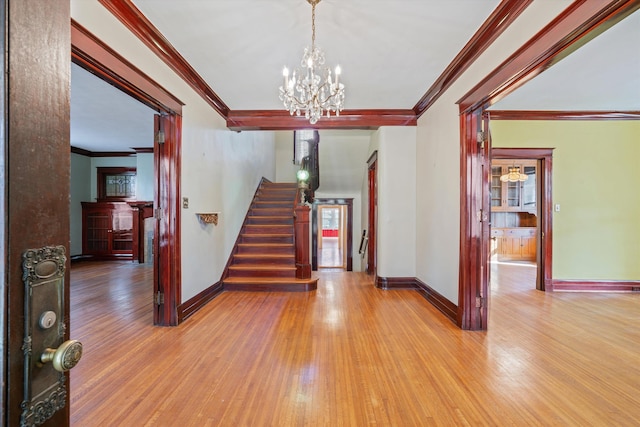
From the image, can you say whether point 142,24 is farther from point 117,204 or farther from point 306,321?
point 117,204

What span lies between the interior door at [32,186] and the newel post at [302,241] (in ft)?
13.0

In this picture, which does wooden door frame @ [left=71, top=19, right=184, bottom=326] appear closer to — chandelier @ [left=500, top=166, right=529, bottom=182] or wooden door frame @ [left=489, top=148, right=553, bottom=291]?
wooden door frame @ [left=489, top=148, right=553, bottom=291]

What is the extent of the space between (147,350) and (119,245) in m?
6.45

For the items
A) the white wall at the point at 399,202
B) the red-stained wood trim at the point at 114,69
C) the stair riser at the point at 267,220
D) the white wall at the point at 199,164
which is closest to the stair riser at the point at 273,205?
the stair riser at the point at 267,220

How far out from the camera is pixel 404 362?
2287mm

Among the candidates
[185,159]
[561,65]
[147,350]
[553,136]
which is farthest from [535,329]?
[185,159]

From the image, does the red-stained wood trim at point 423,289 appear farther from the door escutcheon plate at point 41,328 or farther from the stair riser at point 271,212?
the door escutcheon plate at point 41,328

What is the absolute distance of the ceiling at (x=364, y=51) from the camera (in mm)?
2236

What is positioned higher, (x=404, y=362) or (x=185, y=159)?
(x=185, y=159)

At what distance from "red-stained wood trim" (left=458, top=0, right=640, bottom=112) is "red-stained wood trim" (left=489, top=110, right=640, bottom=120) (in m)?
2.02

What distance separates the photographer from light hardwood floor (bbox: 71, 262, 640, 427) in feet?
5.67

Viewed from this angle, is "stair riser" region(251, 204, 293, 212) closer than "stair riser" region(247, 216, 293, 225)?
No

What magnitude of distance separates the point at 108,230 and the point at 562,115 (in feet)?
A: 32.8

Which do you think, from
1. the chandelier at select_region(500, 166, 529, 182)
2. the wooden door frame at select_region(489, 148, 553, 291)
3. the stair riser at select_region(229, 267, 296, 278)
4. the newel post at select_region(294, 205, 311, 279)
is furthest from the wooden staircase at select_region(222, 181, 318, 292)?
the chandelier at select_region(500, 166, 529, 182)
